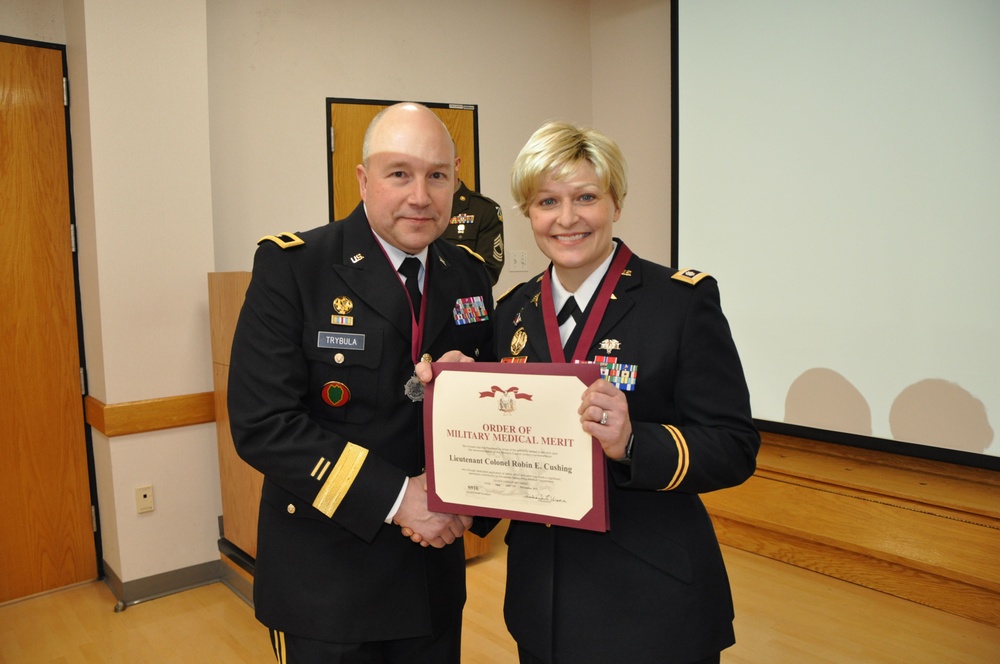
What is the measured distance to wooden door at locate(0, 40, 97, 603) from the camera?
3.35 meters

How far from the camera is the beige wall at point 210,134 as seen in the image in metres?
3.30

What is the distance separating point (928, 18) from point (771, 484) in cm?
227

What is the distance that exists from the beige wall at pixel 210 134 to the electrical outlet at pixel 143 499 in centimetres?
4

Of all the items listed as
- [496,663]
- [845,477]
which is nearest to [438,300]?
[496,663]

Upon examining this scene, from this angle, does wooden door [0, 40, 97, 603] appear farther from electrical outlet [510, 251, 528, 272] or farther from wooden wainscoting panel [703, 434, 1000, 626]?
wooden wainscoting panel [703, 434, 1000, 626]

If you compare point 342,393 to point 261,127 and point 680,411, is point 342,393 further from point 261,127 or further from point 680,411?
point 261,127

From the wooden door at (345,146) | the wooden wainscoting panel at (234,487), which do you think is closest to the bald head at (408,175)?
the wooden wainscoting panel at (234,487)

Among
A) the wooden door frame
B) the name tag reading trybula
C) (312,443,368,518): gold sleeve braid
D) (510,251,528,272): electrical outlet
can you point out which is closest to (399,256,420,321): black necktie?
the name tag reading trybula

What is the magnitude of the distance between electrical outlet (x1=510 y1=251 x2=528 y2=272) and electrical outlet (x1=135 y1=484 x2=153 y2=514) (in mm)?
2733

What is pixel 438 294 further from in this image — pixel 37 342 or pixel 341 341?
pixel 37 342

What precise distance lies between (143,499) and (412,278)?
2.50 metres

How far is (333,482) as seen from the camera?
1418 mm

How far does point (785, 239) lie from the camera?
12.6 ft

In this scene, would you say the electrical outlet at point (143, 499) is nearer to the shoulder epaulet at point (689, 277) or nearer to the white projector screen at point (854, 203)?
the shoulder epaulet at point (689, 277)
